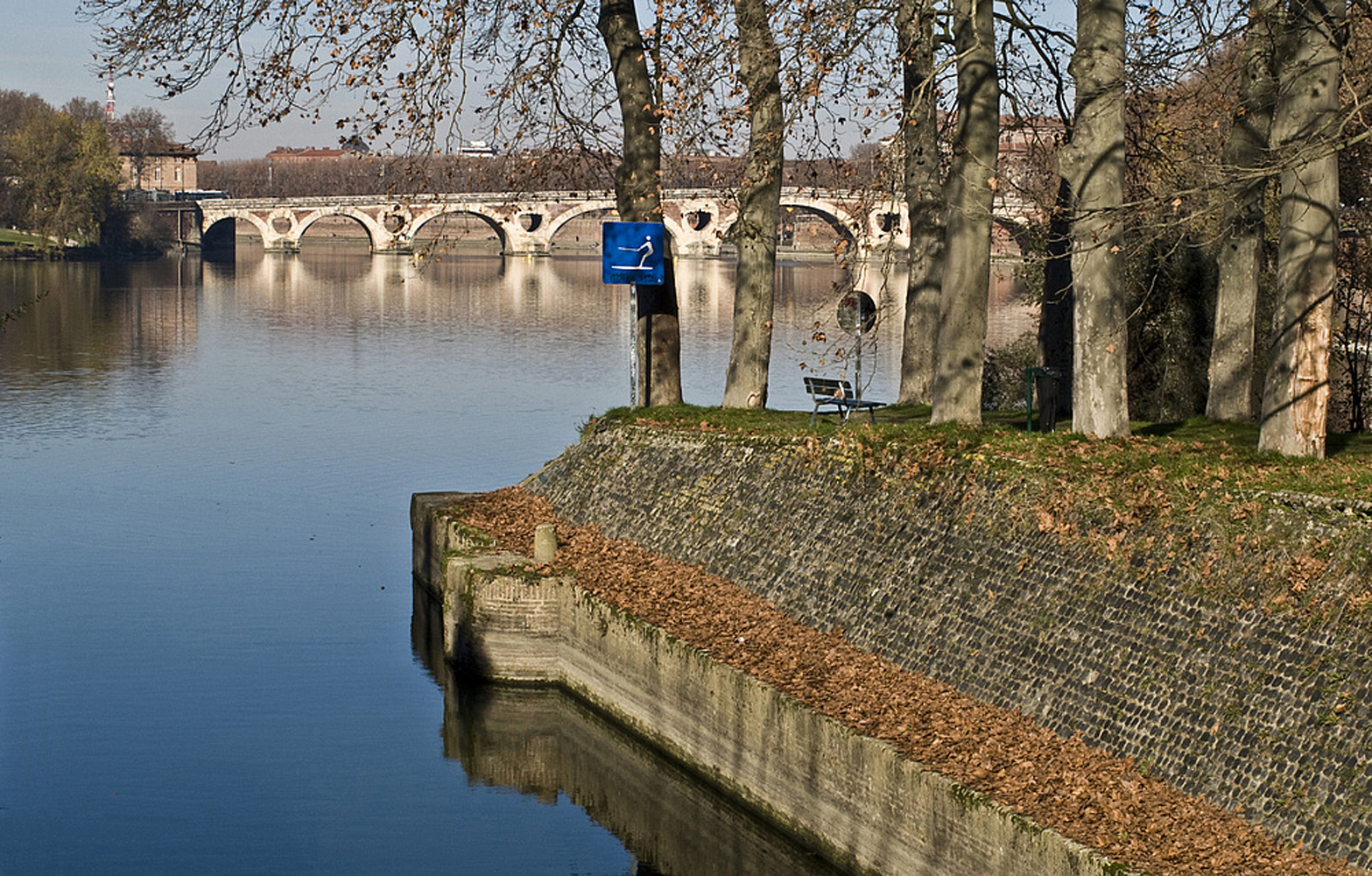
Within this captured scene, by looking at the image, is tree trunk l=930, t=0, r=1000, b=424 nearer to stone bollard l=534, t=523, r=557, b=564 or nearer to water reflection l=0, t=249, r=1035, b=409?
water reflection l=0, t=249, r=1035, b=409

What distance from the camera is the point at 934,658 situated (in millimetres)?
14242

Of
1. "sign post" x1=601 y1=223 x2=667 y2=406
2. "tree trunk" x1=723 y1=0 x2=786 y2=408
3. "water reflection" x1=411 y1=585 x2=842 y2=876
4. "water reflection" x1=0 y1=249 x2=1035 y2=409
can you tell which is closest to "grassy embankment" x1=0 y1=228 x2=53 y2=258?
"water reflection" x1=0 y1=249 x2=1035 y2=409

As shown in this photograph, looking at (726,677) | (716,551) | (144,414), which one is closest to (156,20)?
(716,551)

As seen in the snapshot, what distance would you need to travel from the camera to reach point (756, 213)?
23.2 metres

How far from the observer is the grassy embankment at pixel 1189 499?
1162cm

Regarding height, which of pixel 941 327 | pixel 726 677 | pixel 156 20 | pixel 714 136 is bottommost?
pixel 726 677

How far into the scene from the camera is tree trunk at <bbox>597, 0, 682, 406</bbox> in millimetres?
23453

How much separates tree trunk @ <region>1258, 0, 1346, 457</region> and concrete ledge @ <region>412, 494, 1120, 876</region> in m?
5.43

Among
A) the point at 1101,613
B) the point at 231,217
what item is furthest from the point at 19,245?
the point at 1101,613

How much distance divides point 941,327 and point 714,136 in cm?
581

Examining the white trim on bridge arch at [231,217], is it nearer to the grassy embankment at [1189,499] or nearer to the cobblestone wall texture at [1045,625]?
the cobblestone wall texture at [1045,625]

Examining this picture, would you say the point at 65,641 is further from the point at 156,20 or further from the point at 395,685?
the point at 156,20

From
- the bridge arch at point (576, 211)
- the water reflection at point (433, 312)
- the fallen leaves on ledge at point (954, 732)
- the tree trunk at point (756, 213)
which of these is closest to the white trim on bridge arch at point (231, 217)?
the water reflection at point (433, 312)

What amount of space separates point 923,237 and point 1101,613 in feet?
43.2
